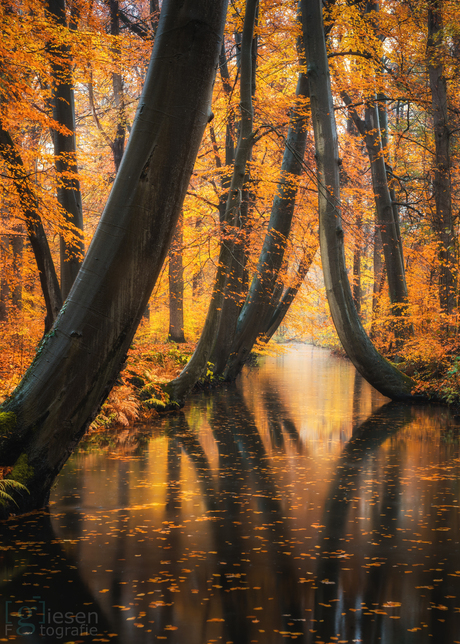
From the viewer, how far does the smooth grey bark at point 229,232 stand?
37.1 ft

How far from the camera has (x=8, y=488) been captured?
15.6 ft

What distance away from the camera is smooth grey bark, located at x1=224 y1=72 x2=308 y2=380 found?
49.3ft

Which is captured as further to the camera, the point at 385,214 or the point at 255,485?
the point at 385,214

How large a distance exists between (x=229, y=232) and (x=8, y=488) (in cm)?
795

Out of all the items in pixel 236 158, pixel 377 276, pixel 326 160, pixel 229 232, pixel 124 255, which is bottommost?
pixel 124 255

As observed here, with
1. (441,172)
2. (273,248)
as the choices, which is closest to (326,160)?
(441,172)

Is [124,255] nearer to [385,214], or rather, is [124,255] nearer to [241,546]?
[241,546]

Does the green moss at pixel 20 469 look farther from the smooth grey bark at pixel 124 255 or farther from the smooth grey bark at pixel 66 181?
the smooth grey bark at pixel 66 181

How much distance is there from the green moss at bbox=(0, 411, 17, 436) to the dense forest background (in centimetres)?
374

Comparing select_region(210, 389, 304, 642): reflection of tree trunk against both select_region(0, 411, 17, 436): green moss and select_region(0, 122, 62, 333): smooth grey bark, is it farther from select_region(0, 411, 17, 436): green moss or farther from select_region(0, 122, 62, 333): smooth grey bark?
select_region(0, 122, 62, 333): smooth grey bark

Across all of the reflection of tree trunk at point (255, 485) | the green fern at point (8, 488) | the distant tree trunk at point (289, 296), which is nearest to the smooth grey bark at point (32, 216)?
the reflection of tree trunk at point (255, 485)

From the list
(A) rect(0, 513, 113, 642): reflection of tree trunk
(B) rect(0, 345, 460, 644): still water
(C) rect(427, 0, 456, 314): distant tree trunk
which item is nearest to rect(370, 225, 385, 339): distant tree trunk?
(C) rect(427, 0, 456, 314): distant tree trunk

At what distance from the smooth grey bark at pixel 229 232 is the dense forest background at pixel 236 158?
0.15ft

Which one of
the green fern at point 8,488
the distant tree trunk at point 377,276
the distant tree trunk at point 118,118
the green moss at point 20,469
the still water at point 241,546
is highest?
the distant tree trunk at point 118,118
